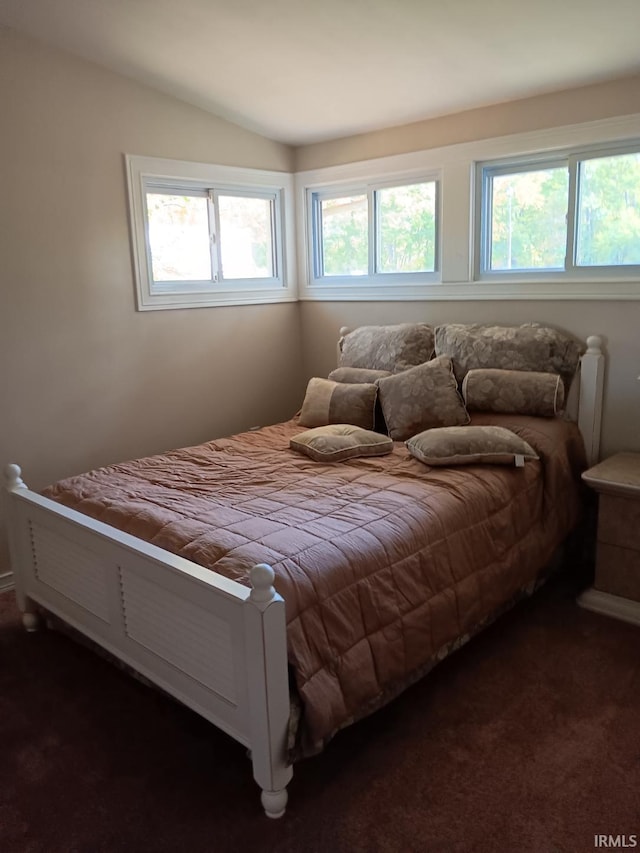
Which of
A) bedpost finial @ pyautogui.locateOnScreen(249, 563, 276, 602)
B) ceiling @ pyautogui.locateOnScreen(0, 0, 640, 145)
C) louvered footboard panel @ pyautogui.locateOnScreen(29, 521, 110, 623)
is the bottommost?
louvered footboard panel @ pyautogui.locateOnScreen(29, 521, 110, 623)

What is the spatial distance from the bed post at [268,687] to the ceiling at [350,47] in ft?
7.12

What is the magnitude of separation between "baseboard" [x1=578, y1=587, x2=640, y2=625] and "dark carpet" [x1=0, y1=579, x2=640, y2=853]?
163 millimetres

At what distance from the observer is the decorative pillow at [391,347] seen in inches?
137

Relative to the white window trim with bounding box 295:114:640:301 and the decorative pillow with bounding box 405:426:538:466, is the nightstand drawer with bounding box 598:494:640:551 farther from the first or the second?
the white window trim with bounding box 295:114:640:301

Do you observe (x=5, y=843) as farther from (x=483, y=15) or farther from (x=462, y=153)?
(x=462, y=153)

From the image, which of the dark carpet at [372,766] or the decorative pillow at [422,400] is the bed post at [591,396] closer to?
the decorative pillow at [422,400]

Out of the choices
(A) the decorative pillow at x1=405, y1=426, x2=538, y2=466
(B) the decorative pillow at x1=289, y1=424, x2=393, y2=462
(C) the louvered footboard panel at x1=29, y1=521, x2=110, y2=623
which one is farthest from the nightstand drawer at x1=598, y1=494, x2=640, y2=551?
(C) the louvered footboard panel at x1=29, y1=521, x2=110, y2=623

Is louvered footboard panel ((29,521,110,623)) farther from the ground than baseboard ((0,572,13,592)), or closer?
farther from the ground

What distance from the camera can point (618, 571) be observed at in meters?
2.72

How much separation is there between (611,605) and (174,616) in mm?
1767

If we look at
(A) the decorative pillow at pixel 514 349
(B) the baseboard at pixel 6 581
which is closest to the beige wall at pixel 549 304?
(A) the decorative pillow at pixel 514 349

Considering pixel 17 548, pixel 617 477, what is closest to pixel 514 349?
pixel 617 477

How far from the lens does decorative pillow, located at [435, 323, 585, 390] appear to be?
3.10 metres

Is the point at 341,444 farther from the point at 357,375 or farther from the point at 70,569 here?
the point at 70,569
